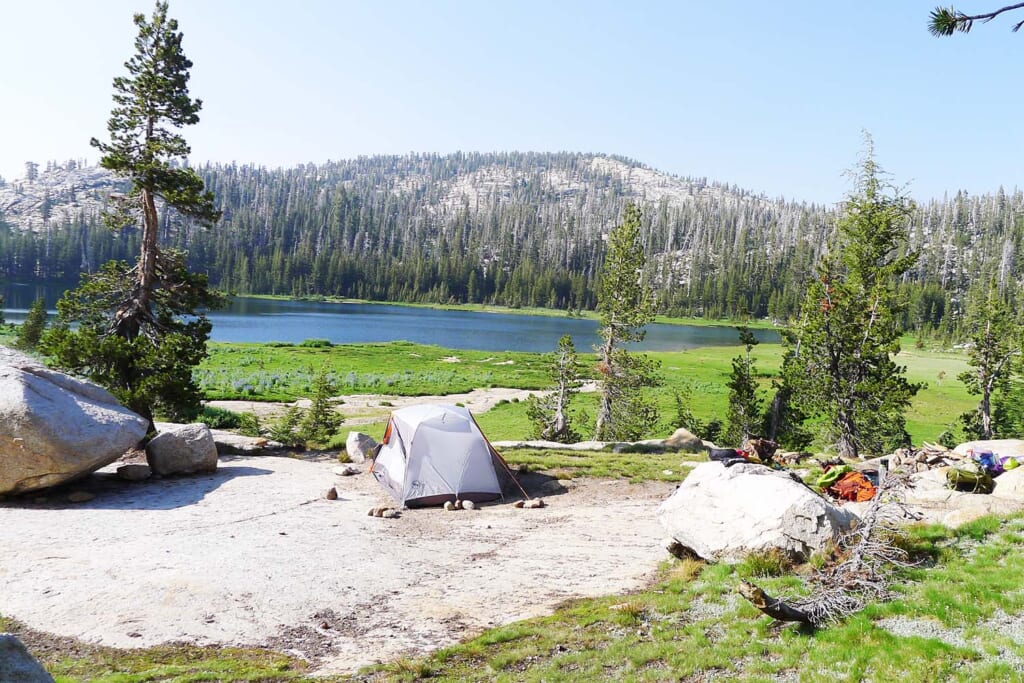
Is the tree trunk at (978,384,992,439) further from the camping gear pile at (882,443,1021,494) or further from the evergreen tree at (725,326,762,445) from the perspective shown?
the camping gear pile at (882,443,1021,494)

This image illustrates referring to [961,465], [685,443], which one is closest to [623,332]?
[685,443]

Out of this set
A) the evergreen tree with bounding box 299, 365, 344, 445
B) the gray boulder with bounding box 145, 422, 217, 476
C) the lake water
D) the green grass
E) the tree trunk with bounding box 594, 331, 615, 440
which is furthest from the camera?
the lake water

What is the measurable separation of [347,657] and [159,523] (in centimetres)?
813

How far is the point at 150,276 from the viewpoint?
23047mm

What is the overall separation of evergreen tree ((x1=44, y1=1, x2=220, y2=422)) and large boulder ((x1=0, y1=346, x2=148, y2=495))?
3550mm

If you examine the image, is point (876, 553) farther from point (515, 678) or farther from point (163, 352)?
point (163, 352)

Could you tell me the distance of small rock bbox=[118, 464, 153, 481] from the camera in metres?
18.4

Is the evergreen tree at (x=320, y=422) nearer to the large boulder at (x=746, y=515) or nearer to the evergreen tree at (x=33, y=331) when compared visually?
the large boulder at (x=746, y=515)

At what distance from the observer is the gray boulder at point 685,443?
24980mm

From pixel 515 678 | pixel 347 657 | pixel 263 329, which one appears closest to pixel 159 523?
pixel 347 657

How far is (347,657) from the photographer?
8.95 m

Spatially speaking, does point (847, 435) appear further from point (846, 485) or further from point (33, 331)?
point (33, 331)

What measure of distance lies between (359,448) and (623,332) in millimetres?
15395

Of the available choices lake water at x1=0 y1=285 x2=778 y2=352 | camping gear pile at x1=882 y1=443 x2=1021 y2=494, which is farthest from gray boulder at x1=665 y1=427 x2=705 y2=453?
lake water at x1=0 y1=285 x2=778 y2=352
